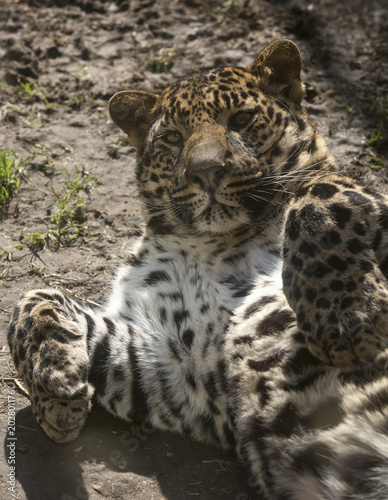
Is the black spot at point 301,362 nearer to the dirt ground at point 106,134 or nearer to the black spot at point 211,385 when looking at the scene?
the black spot at point 211,385

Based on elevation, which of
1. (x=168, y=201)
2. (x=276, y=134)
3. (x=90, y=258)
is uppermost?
(x=276, y=134)

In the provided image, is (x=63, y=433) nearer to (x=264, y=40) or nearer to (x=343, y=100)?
(x=343, y=100)

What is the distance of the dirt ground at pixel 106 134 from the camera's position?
12.9 ft

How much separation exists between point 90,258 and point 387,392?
3.16 metres

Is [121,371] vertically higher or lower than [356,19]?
lower

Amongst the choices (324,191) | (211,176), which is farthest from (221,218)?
(324,191)

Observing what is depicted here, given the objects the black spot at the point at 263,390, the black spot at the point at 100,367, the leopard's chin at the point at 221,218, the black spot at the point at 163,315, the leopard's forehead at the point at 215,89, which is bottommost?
the black spot at the point at 100,367

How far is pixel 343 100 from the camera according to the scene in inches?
291

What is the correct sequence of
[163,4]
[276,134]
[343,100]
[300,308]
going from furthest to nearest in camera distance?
[163,4], [343,100], [276,134], [300,308]

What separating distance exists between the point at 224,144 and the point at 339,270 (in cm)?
126

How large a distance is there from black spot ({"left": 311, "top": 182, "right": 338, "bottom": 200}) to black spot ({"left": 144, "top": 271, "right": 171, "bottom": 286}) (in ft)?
3.99

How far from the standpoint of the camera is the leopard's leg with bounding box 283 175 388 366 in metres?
3.29

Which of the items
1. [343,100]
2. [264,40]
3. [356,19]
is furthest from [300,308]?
[356,19]

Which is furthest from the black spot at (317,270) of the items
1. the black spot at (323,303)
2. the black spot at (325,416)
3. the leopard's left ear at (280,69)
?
the leopard's left ear at (280,69)
